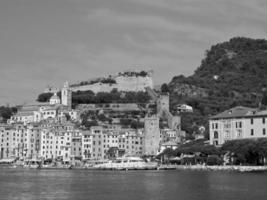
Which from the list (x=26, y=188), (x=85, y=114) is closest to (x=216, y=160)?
(x=26, y=188)

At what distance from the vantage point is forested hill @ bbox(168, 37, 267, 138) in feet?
497

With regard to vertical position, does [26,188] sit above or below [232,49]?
below

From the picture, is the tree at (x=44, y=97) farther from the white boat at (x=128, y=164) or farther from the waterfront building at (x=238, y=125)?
the waterfront building at (x=238, y=125)

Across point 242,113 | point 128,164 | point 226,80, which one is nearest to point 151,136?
point 128,164

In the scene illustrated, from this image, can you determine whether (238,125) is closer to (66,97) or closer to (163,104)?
(163,104)

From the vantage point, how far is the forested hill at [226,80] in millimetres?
151500

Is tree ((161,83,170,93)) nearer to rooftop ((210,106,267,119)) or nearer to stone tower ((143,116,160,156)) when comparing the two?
stone tower ((143,116,160,156))

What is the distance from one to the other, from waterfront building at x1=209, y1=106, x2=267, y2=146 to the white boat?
11.2 m

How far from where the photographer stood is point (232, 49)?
638ft

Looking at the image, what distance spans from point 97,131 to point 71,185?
63366 mm

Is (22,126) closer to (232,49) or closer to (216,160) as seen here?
(216,160)

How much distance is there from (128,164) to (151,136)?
59.0 feet

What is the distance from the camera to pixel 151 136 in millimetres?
130000

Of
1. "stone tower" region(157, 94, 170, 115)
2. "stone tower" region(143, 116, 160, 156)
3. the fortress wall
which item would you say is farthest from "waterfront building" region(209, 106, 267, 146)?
the fortress wall
